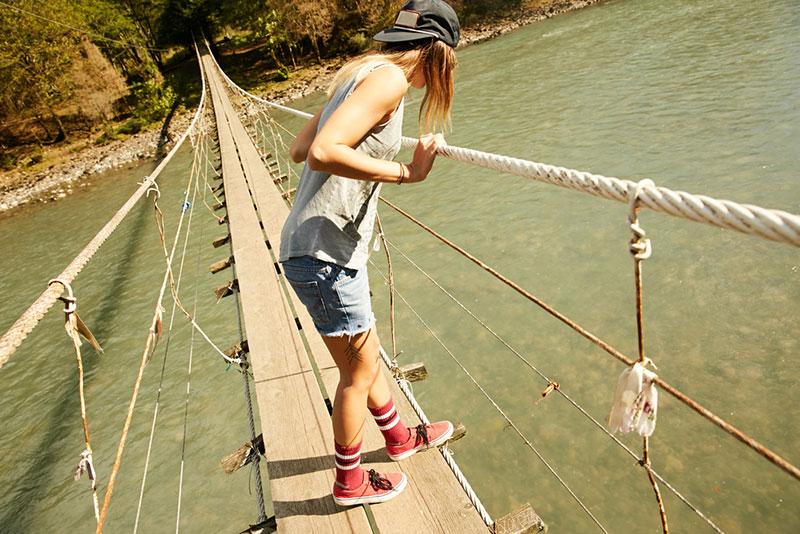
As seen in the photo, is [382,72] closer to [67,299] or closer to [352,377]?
Answer: [352,377]

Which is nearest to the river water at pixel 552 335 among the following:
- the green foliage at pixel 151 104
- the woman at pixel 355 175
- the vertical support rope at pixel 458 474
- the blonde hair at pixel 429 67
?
the vertical support rope at pixel 458 474

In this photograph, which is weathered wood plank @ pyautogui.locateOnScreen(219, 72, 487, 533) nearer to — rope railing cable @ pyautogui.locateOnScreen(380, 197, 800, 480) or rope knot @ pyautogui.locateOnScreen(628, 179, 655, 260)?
rope railing cable @ pyautogui.locateOnScreen(380, 197, 800, 480)

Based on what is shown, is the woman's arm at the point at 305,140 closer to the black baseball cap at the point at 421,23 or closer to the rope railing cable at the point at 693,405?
the black baseball cap at the point at 421,23

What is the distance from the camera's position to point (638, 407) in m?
0.96

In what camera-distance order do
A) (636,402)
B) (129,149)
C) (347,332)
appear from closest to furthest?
(636,402) < (347,332) < (129,149)

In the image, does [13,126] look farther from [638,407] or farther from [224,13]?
[638,407]

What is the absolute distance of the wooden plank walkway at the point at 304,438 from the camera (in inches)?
65.9

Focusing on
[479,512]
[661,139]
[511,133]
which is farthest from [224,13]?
[479,512]

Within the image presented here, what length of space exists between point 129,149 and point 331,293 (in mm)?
19249

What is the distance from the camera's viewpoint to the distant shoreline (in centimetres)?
1470

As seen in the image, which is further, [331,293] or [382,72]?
[331,293]

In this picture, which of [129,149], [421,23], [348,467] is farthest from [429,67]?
[129,149]

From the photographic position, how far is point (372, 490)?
5.53ft

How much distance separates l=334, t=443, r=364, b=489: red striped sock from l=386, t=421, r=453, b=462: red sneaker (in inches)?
8.1
